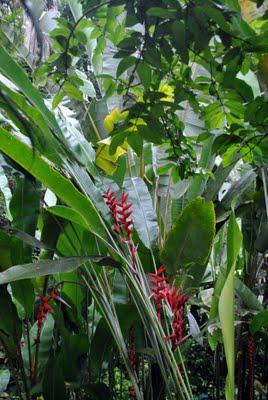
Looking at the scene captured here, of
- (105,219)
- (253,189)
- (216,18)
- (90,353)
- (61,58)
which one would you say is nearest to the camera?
(216,18)

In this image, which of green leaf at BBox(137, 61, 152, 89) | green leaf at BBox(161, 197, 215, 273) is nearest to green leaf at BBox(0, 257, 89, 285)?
green leaf at BBox(161, 197, 215, 273)

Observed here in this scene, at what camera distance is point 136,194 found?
126cm

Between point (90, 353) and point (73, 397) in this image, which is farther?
point (73, 397)

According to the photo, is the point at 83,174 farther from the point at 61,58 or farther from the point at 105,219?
the point at 61,58

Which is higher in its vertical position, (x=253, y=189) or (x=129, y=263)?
(x=253, y=189)

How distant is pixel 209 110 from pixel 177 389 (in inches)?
22.1

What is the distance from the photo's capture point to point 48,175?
892mm

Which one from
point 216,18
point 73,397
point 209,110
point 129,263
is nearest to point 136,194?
point 129,263

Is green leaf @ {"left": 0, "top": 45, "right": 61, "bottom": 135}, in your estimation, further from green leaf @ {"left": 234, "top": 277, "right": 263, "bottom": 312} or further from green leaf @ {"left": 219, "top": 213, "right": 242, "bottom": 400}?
green leaf @ {"left": 234, "top": 277, "right": 263, "bottom": 312}

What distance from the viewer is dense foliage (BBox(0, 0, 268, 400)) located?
59 cm

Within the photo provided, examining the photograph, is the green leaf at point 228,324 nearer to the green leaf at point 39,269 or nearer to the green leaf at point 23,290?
the green leaf at point 39,269

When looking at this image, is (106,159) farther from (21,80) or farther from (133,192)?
(21,80)

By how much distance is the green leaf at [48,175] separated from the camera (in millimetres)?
860

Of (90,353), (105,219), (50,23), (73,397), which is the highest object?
(50,23)
